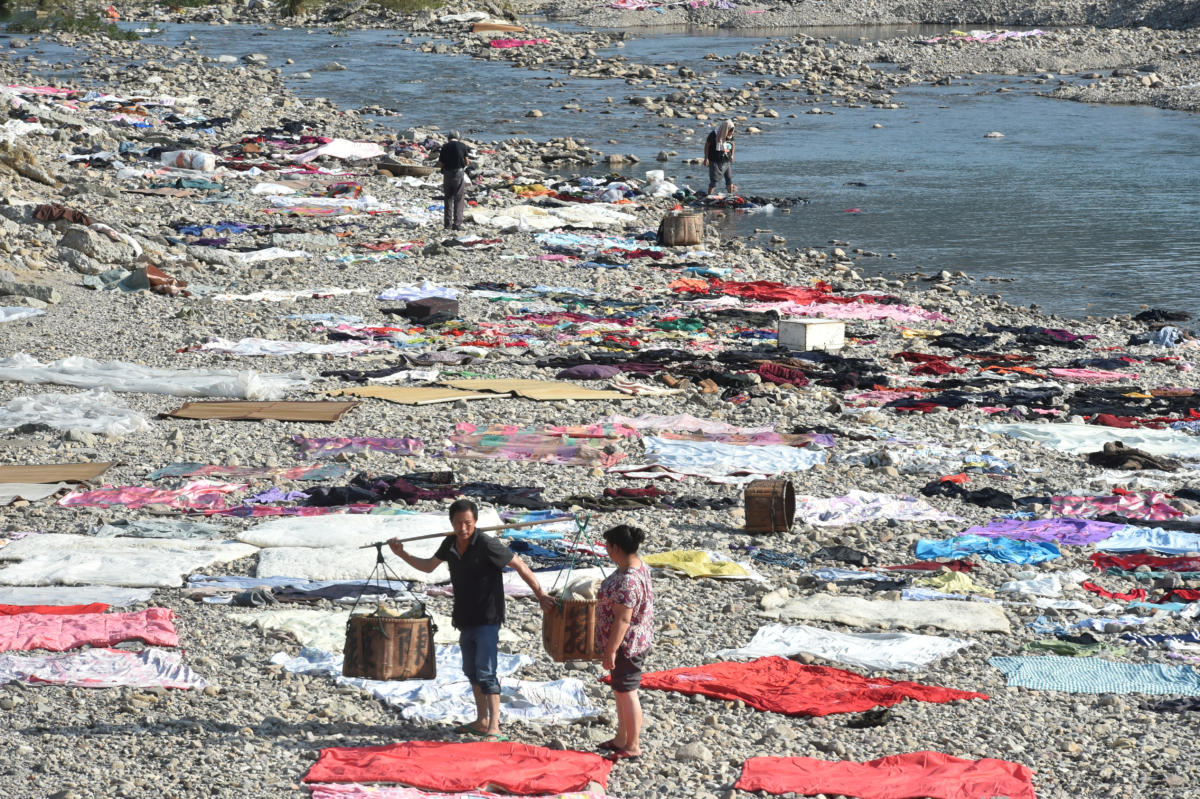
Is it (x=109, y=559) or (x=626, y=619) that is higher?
(x=626, y=619)

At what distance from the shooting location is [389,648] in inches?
254

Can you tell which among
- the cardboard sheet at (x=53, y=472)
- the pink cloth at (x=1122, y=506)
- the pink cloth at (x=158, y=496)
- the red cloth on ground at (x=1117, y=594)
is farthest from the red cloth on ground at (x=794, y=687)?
the cardboard sheet at (x=53, y=472)

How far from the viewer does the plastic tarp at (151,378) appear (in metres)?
13.6

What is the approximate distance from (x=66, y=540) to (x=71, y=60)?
45.6 meters

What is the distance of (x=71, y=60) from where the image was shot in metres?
50.6

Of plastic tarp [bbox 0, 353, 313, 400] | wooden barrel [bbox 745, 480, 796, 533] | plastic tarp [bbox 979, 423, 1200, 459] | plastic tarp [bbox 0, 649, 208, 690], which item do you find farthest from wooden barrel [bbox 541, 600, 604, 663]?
plastic tarp [bbox 0, 353, 313, 400]

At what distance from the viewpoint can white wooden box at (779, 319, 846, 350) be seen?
16.2 metres

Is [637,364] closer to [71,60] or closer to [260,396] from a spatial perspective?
[260,396]

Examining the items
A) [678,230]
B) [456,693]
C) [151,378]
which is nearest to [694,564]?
[456,693]

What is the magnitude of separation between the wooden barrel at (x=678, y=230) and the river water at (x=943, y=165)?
2.59 metres

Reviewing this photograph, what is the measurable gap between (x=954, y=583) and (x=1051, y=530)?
61.1 inches

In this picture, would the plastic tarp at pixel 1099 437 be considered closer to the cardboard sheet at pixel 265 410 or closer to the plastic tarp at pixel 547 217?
the cardboard sheet at pixel 265 410

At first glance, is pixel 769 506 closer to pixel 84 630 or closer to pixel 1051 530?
pixel 1051 530

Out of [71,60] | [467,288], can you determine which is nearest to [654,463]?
[467,288]
